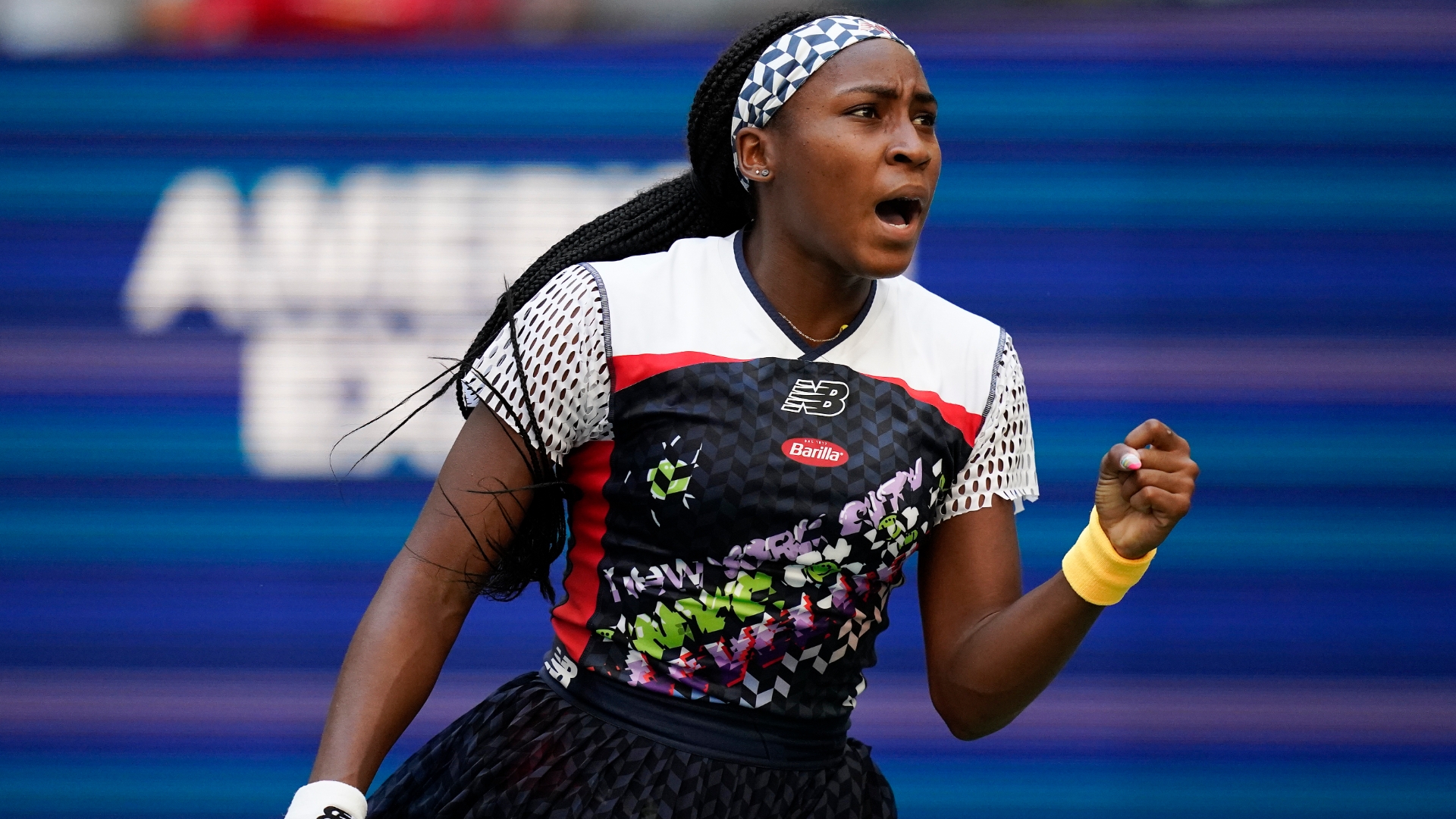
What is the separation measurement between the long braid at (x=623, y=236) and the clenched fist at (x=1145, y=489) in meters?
0.73

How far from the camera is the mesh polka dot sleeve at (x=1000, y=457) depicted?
2121mm

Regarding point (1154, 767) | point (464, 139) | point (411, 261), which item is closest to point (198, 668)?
point (411, 261)

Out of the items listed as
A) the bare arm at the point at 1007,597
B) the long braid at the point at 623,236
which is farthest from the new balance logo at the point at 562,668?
the bare arm at the point at 1007,597

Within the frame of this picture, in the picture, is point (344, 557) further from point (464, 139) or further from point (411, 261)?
point (464, 139)

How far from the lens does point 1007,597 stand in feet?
6.91

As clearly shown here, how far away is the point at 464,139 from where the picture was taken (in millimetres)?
4016

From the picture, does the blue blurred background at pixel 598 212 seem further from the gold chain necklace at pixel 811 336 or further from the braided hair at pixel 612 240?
the gold chain necklace at pixel 811 336

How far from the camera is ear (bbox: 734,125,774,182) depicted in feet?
7.09

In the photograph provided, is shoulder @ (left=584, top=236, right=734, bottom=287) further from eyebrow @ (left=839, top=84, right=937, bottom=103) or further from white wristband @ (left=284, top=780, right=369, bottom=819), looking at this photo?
white wristband @ (left=284, top=780, right=369, bottom=819)

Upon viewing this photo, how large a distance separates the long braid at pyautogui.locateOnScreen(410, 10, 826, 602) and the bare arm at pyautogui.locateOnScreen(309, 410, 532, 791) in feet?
0.06

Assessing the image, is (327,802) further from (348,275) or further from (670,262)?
(348,275)

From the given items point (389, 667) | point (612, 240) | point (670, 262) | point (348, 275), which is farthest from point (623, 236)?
point (348, 275)

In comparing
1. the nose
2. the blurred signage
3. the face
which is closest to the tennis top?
the face

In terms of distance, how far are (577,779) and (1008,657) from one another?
60 centimetres
